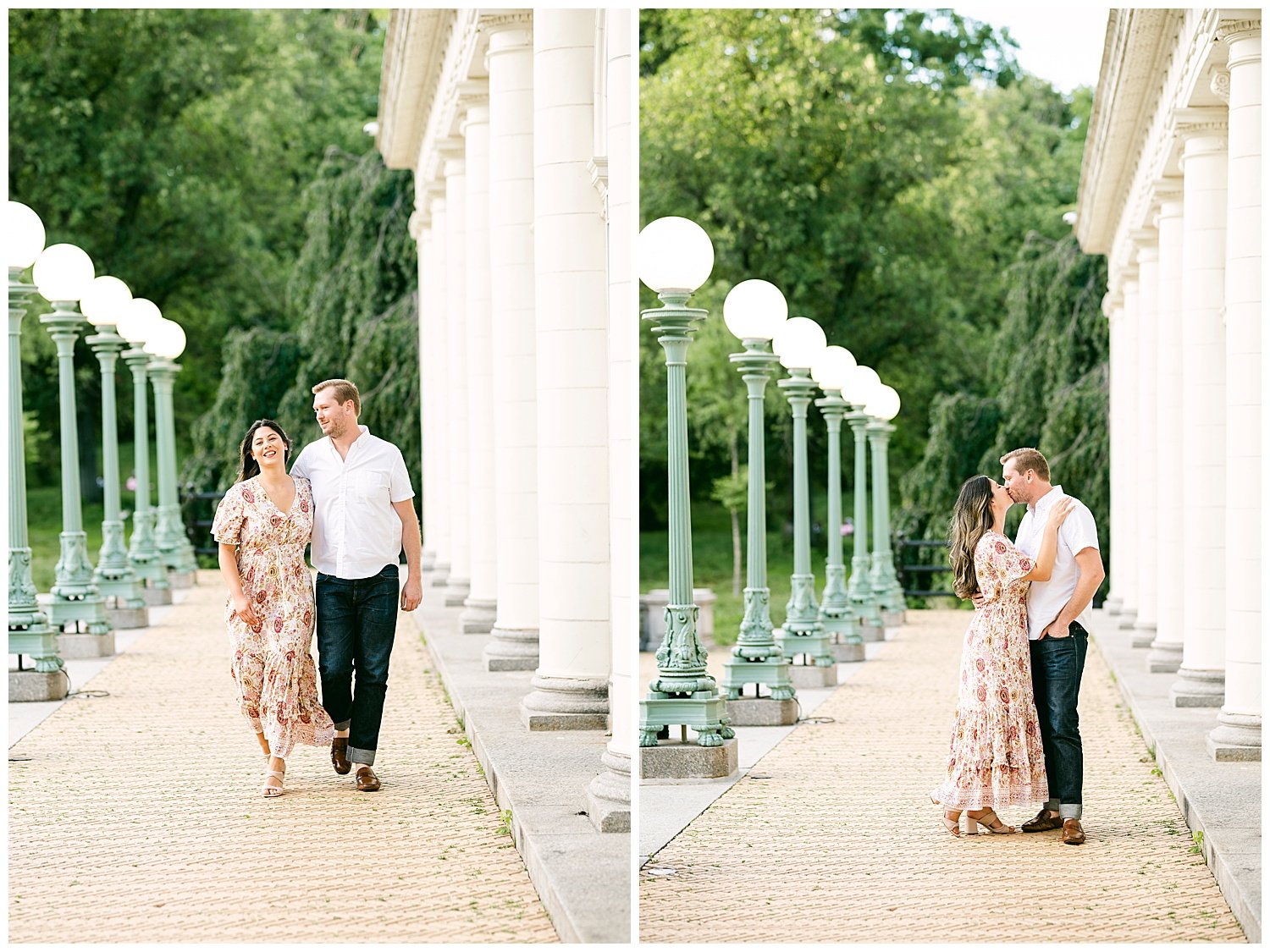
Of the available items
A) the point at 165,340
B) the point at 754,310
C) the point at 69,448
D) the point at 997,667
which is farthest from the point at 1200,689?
the point at 165,340

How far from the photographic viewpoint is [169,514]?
28031 millimetres

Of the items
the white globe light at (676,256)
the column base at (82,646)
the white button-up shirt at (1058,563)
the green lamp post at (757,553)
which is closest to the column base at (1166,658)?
the green lamp post at (757,553)

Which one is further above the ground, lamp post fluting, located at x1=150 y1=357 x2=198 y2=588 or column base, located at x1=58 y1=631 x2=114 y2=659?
lamp post fluting, located at x1=150 y1=357 x2=198 y2=588

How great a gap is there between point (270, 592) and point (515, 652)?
4409mm

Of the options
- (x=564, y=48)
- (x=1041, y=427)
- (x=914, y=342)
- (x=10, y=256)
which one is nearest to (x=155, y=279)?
(x=914, y=342)

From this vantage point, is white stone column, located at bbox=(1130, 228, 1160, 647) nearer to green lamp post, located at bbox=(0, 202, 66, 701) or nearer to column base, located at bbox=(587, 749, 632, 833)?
green lamp post, located at bbox=(0, 202, 66, 701)

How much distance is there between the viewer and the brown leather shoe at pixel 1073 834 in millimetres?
9406

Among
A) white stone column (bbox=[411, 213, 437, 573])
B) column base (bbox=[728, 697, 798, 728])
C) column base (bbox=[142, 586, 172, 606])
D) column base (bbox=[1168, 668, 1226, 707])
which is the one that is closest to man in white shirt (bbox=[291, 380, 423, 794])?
column base (bbox=[728, 697, 798, 728])

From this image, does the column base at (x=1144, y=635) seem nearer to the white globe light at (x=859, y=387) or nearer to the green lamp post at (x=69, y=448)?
the white globe light at (x=859, y=387)

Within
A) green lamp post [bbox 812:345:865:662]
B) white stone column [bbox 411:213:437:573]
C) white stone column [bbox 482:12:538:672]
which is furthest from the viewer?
white stone column [bbox 411:213:437:573]

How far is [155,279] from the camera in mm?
45062

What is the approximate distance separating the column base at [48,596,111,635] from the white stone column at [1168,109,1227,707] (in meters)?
10.6

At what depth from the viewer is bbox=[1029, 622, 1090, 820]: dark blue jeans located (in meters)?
9.51

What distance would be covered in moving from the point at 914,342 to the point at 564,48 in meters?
34.9
